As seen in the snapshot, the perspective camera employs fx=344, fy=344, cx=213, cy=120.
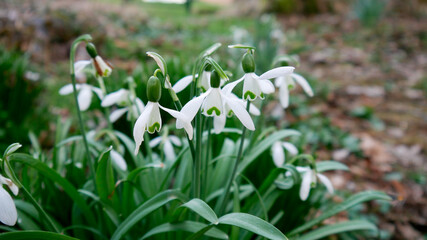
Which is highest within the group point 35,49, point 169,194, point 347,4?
point 169,194

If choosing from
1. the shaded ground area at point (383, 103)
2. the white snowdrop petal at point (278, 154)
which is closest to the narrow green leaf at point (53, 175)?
the white snowdrop petal at point (278, 154)

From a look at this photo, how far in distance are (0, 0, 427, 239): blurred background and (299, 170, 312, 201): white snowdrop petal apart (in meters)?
0.39

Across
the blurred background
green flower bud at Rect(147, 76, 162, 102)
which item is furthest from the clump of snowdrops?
the blurred background

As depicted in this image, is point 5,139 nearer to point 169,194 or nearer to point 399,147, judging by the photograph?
point 169,194

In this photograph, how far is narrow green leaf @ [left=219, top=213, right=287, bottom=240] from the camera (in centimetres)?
79

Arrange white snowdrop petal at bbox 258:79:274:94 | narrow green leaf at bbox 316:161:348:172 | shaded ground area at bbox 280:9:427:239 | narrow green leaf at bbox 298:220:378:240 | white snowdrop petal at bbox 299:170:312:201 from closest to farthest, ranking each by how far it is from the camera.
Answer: white snowdrop petal at bbox 258:79:274:94, white snowdrop petal at bbox 299:170:312:201, narrow green leaf at bbox 298:220:378:240, narrow green leaf at bbox 316:161:348:172, shaded ground area at bbox 280:9:427:239

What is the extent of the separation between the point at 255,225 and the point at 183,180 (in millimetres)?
553

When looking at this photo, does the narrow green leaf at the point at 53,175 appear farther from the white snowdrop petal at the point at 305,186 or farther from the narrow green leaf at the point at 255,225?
the white snowdrop petal at the point at 305,186

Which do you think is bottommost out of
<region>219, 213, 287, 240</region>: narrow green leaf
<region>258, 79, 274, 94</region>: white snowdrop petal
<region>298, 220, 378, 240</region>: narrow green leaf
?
<region>298, 220, 378, 240</region>: narrow green leaf

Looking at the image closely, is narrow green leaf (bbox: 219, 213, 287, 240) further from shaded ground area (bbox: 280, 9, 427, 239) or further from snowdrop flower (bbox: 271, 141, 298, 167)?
shaded ground area (bbox: 280, 9, 427, 239)

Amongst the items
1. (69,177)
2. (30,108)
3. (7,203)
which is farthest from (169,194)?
(30,108)

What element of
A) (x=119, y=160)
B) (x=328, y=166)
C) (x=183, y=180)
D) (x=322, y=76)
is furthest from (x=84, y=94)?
(x=322, y=76)

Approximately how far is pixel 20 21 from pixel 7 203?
3775 mm

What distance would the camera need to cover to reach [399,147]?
2574mm
